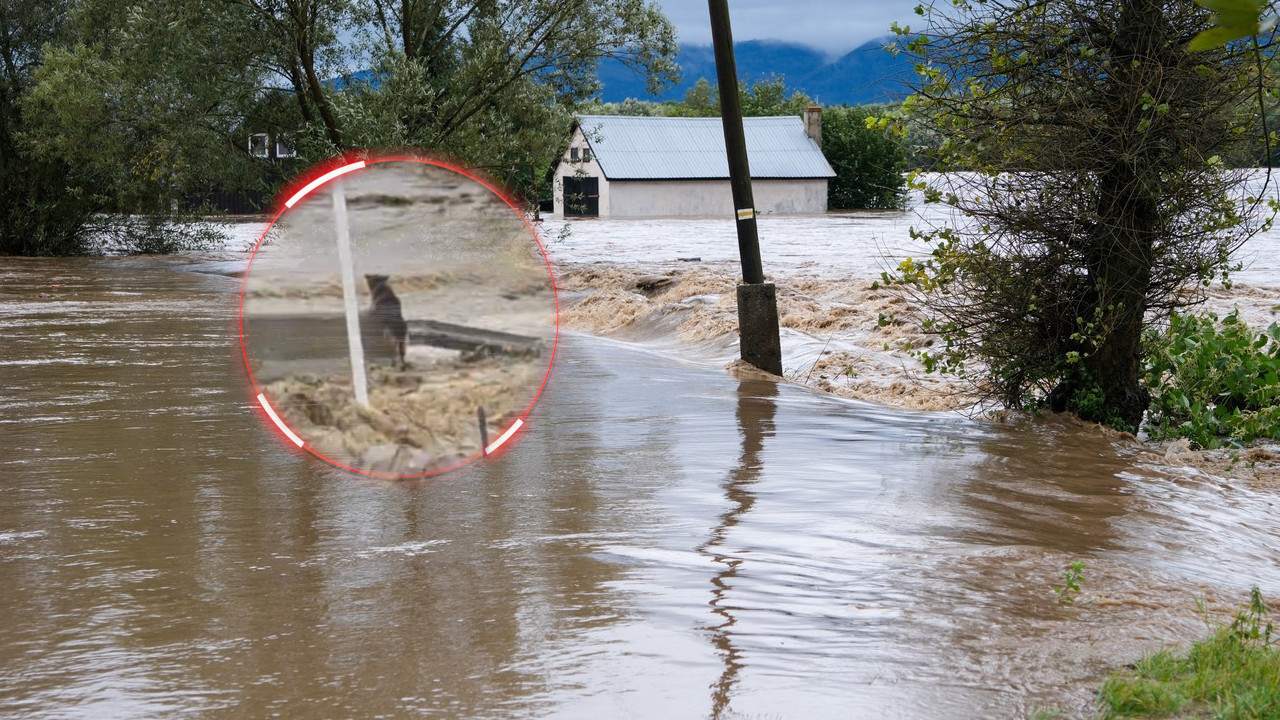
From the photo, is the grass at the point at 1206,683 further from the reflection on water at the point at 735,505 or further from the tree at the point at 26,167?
the tree at the point at 26,167

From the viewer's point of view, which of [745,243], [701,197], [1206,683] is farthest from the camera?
[701,197]

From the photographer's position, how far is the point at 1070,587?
4.48m

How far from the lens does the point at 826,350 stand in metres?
13.6

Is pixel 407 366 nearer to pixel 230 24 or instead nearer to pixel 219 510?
pixel 219 510

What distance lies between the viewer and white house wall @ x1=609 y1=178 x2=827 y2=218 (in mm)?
69438

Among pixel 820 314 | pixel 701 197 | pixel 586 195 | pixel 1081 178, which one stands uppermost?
pixel 586 195

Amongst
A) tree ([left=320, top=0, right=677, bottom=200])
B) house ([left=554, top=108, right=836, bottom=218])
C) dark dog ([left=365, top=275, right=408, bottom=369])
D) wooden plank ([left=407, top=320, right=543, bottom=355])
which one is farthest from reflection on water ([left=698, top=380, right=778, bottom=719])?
house ([left=554, top=108, right=836, bottom=218])

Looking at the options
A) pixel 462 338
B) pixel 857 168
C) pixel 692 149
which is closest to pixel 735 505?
pixel 462 338

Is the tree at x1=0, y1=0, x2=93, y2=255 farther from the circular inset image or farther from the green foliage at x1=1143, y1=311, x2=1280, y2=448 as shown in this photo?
the circular inset image

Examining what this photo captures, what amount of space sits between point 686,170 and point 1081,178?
6253 centimetres

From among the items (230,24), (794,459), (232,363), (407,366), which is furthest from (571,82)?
(407,366)

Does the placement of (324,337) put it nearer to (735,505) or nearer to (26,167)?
(735,505)

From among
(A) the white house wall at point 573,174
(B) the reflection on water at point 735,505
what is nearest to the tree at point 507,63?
(B) the reflection on water at point 735,505

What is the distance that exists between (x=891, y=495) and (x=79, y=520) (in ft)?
12.9
